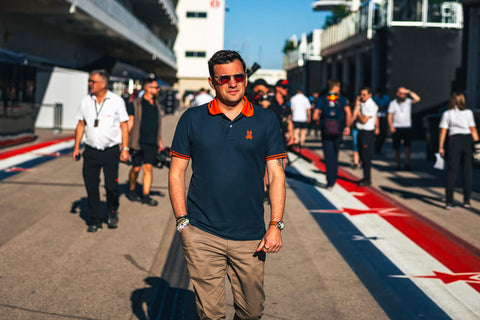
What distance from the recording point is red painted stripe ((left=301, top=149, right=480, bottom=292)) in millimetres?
5953

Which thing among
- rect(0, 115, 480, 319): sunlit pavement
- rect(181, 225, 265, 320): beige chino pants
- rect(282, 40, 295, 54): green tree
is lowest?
rect(0, 115, 480, 319): sunlit pavement

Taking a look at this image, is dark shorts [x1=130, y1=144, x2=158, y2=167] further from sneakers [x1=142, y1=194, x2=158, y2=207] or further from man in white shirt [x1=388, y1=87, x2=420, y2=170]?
man in white shirt [x1=388, y1=87, x2=420, y2=170]

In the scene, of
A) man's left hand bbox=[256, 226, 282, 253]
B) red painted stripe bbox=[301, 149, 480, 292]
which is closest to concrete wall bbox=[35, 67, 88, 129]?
red painted stripe bbox=[301, 149, 480, 292]

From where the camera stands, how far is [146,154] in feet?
27.0

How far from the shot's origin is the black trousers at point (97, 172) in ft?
21.7

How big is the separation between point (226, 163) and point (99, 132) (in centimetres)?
373

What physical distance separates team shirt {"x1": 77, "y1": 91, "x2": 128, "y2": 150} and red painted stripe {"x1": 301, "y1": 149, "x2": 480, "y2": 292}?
373cm

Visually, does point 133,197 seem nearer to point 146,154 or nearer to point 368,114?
point 146,154

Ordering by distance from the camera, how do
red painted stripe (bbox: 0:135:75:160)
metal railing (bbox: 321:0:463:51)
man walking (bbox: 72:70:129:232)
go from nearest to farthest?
man walking (bbox: 72:70:129:232)
red painted stripe (bbox: 0:135:75:160)
metal railing (bbox: 321:0:463:51)

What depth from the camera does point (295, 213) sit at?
8.30 m

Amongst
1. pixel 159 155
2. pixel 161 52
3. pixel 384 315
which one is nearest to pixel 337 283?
pixel 384 315

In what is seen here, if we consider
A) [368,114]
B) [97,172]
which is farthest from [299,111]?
[97,172]

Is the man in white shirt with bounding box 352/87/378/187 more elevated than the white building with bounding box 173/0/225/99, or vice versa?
the white building with bounding box 173/0/225/99

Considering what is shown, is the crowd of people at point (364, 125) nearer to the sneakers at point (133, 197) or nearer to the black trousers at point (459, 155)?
the black trousers at point (459, 155)
